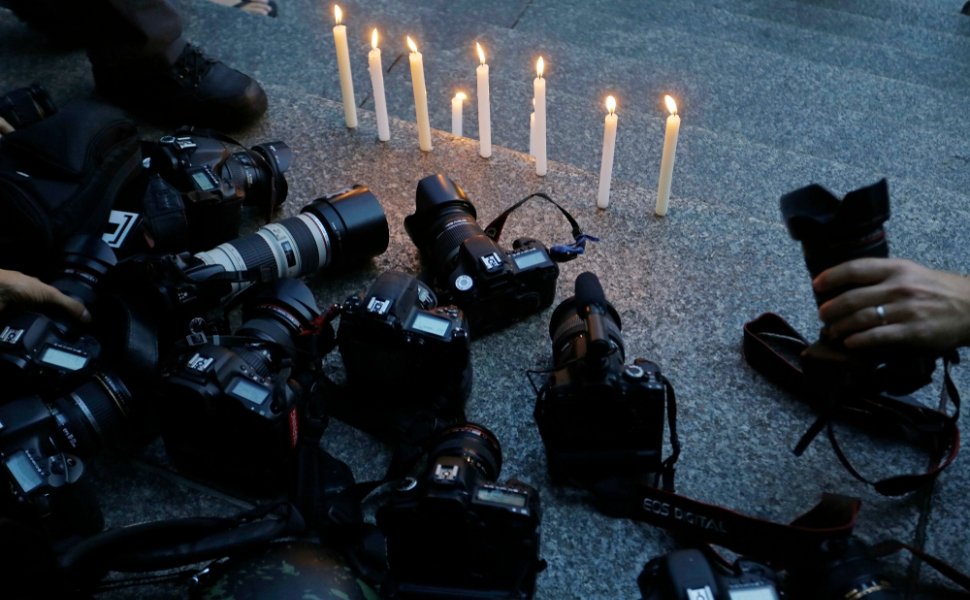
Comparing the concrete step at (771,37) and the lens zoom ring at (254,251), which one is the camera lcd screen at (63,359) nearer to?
the lens zoom ring at (254,251)

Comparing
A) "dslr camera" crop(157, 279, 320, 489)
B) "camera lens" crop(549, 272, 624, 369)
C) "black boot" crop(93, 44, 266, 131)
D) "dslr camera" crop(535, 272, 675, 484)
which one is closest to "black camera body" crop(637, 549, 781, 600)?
"dslr camera" crop(535, 272, 675, 484)

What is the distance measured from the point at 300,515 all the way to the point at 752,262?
150 centimetres

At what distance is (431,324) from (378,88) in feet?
4.03

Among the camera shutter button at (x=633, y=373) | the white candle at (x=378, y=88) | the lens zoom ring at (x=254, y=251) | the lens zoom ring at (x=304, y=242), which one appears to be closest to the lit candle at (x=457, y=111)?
the white candle at (x=378, y=88)

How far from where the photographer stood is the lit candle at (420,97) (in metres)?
2.97

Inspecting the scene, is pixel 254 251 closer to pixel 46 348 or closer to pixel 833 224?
pixel 46 348

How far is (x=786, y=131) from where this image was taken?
3.75 metres

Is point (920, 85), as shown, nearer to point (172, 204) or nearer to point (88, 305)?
point (172, 204)

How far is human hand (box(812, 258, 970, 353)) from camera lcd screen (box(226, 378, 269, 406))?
45.5 inches

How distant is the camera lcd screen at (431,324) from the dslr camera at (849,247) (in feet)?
2.49

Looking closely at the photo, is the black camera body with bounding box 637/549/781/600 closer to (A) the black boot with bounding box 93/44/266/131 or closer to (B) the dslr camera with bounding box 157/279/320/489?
(B) the dslr camera with bounding box 157/279/320/489

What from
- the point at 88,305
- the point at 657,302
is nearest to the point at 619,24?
the point at 657,302

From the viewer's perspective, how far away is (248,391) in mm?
1996

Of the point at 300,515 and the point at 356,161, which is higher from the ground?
the point at 356,161
